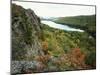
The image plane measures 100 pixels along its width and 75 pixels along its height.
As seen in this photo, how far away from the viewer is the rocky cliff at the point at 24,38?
2.46 m

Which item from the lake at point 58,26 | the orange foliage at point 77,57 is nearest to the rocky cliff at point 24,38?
the lake at point 58,26

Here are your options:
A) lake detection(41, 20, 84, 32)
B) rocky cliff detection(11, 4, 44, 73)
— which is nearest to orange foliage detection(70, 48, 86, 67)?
lake detection(41, 20, 84, 32)

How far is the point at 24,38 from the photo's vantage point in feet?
8.24

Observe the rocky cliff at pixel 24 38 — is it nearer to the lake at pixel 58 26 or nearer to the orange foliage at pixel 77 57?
the lake at pixel 58 26

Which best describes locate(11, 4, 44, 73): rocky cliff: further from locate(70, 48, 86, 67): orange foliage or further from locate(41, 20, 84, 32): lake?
locate(70, 48, 86, 67): orange foliage

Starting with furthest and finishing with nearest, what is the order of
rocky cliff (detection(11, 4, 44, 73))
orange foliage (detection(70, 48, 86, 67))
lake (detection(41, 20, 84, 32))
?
orange foliage (detection(70, 48, 86, 67)) → lake (detection(41, 20, 84, 32)) → rocky cliff (detection(11, 4, 44, 73))

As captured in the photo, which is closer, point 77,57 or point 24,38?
point 24,38

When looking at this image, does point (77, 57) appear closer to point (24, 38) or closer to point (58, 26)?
point (58, 26)

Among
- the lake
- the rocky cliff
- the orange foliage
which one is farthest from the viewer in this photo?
the orange foliage

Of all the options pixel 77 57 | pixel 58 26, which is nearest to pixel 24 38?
pixel 58 26

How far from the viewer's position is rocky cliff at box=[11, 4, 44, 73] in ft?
8.09

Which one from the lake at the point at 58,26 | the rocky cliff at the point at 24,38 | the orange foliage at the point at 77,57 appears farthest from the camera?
the orange foliage at the point at 77,57

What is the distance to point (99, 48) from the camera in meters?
2.91

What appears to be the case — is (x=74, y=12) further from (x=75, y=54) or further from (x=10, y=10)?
(x=10, y=10)
